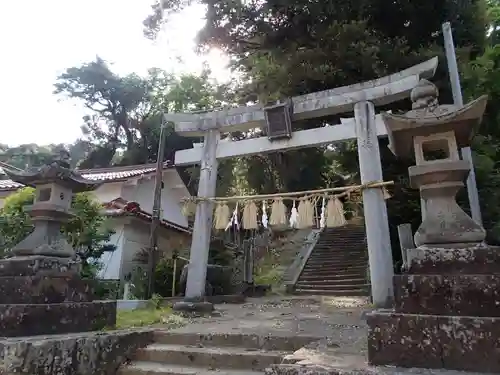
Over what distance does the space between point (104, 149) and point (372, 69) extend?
25.6 metres

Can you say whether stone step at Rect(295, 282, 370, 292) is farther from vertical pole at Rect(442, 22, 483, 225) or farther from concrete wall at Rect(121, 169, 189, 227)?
concrete wall at Rect(121, 169, 189, 227)

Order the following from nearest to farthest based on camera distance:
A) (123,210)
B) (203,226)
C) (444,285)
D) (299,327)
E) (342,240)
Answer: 1. (444,285)
2. (299,327)
3. (203,226)
4. (123,210)
5. (342,240)

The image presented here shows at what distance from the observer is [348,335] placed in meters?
4.98

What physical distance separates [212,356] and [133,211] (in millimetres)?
8863

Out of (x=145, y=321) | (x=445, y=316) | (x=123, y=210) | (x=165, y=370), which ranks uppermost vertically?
(x=123, y=210)

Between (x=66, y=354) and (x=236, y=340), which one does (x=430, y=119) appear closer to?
(x=236, y=340)

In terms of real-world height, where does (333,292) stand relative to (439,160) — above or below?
below

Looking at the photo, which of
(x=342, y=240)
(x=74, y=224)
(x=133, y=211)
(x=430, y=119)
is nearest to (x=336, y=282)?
(x=342, y=240)

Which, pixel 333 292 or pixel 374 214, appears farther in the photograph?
pixel 333 292

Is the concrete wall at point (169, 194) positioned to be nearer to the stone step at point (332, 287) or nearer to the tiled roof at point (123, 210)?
the tiled roof at point (123, 210)

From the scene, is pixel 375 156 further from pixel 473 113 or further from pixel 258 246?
pixel 258 246

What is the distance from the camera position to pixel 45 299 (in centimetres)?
484

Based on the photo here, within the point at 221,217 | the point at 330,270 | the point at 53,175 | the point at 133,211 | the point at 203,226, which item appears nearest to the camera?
the point at 53,175

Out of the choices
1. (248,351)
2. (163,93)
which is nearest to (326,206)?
(248,351)
